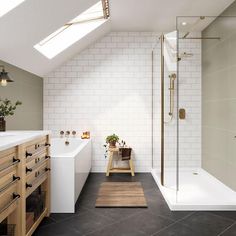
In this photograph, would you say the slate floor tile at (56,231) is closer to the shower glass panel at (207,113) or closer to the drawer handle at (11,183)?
the drawer handle at (11,183)

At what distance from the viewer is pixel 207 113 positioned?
15.3 ft

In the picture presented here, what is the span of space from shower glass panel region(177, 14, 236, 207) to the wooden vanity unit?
1628 millimetres

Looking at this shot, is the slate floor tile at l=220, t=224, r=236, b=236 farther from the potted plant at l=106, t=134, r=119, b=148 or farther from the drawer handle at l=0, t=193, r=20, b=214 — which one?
the potted plant at l=106, t=134, r=119, b=148

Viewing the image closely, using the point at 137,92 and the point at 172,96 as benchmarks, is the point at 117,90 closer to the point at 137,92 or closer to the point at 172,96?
the point at 137,92

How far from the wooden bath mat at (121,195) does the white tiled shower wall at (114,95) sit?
3.13ft

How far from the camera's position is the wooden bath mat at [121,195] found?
10.8ft

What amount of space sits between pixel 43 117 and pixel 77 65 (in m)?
1.21

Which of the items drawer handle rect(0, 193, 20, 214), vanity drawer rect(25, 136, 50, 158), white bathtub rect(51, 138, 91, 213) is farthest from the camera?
white bathtub rect(51, 138, 91, 213)

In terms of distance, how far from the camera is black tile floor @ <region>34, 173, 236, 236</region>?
254 cm

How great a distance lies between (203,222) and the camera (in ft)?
9.04

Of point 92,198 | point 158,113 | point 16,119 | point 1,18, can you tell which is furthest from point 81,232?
point 158,113

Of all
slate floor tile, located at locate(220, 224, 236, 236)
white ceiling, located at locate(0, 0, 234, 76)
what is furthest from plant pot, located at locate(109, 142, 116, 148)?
slate floor tile, located at locate(220, 224, 236, 236)

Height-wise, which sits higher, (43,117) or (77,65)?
(77,65)

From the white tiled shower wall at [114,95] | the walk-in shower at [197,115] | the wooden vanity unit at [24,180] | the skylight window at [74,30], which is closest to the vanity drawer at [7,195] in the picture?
the wooden vanity unit at [24,180]
